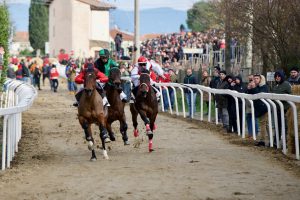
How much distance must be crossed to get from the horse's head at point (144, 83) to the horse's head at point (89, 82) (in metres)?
1.47

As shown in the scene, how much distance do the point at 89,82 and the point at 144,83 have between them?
1662mm

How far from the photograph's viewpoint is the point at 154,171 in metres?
12.6

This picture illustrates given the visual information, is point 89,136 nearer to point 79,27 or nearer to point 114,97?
point 114,97

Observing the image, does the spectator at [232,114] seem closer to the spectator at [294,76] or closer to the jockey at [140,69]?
the spectator at [294,76]

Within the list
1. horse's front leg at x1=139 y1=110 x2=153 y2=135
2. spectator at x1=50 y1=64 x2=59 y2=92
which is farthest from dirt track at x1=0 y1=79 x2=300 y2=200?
spectator at x1=50 y1=64 x2=59 y2=92

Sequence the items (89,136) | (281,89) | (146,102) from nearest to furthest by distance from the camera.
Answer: (89,136)
(281,89)
(146,102)

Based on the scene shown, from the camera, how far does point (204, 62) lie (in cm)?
3353

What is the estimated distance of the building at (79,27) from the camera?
3433 inches

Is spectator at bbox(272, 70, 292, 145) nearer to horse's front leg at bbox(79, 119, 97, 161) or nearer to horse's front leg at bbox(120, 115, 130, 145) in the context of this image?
horse's front leg at bbox(120, 115, 130, 145)

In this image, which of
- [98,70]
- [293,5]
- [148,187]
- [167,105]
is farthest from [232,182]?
[167,105]

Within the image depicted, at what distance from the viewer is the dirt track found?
10.6m

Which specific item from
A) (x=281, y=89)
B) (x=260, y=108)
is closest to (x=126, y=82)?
(x=260, y=108)

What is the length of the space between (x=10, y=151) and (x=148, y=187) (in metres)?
3.53

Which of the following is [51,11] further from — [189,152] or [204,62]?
[189,152]
